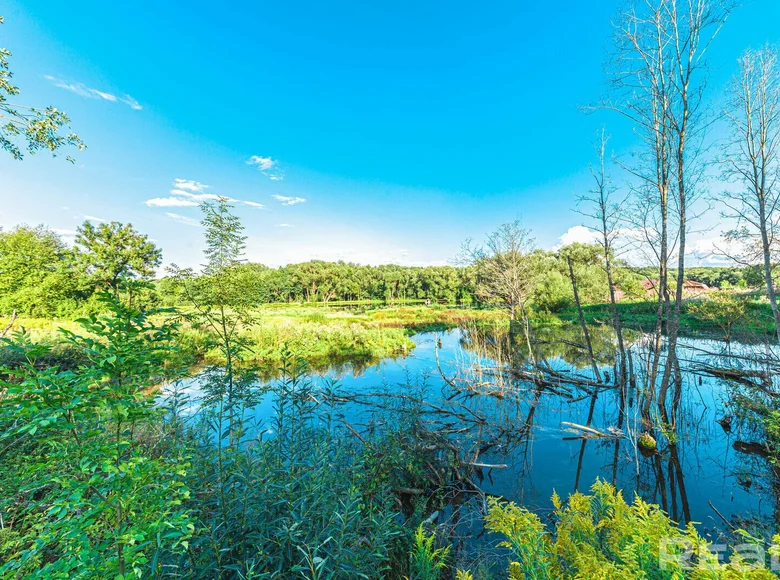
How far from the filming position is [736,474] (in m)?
5.70

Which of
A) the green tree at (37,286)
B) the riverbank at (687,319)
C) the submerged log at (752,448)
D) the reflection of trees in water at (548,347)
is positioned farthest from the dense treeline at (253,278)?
the submerged log at (752,448)

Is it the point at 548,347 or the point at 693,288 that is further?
the point at 548,347

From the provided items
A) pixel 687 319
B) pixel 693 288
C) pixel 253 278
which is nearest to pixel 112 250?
pixel 253 278

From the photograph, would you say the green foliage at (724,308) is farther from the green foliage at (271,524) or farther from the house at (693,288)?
the green foliage at (271,524)

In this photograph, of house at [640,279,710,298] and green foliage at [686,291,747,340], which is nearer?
house at [640,279,710,298]

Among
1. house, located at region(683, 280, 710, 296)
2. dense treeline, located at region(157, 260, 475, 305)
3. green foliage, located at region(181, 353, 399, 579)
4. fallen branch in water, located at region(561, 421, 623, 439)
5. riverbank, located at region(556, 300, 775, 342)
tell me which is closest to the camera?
green foliage, located at region(181, 353, 399, 579)

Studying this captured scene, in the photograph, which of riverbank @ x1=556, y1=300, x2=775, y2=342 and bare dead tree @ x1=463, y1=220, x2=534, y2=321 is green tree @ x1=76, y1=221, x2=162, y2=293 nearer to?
bare dead tree @ x1=463, y1=220, x2=534, y2=321

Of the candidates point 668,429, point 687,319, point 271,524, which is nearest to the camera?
point 271,524

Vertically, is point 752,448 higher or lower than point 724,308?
lower

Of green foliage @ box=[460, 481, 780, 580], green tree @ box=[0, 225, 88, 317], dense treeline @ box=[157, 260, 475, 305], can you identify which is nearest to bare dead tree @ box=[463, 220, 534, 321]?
green foliage @ box=[460, 481, 780, 580]

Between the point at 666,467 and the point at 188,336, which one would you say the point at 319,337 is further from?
the point at 666,467

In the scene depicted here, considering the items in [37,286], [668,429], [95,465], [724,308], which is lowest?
[668,429]

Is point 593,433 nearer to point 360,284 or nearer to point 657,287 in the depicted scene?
point 657,287

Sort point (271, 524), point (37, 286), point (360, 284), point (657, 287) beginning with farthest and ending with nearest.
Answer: point (360, 284)
point (37, 286)
point (657, 287)
point (271, 524)
